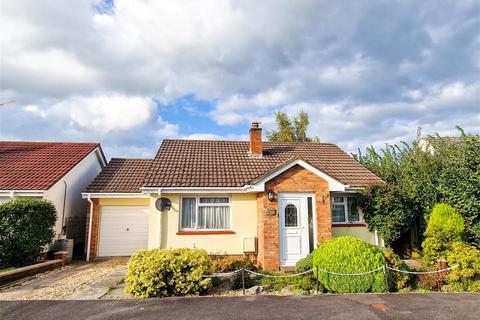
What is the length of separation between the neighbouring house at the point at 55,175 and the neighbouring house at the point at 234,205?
1.59 m

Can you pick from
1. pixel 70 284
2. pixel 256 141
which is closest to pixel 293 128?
pixel 256 141

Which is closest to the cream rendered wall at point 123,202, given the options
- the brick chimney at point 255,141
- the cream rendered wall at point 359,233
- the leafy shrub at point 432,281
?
the brick chimney at point 255,141

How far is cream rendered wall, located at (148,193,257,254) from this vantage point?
11875 mm

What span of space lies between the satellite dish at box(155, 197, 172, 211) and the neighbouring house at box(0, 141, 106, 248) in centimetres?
537

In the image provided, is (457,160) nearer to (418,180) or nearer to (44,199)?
(418,180)

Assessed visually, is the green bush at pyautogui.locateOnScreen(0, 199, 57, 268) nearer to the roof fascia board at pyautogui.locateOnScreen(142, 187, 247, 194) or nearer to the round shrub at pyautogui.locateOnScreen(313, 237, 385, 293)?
the roof fascia board at pyautogui.locateOnScreen(142, 187, 247, 194)

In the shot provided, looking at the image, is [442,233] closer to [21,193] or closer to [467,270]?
[467,270]

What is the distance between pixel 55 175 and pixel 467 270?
16251 mm

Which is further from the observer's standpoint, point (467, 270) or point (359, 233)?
point (359, 233)

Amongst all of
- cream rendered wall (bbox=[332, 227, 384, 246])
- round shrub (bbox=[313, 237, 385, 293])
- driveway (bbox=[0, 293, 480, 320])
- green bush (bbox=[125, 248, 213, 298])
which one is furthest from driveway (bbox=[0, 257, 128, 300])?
cream rendered wall (bbox=[332, 227, 384, 246])

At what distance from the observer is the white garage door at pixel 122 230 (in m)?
14.4

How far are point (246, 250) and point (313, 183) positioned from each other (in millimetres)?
3528

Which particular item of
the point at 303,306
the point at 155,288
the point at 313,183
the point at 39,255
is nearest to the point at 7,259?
the point at 39,255

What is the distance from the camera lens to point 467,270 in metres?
8.38
